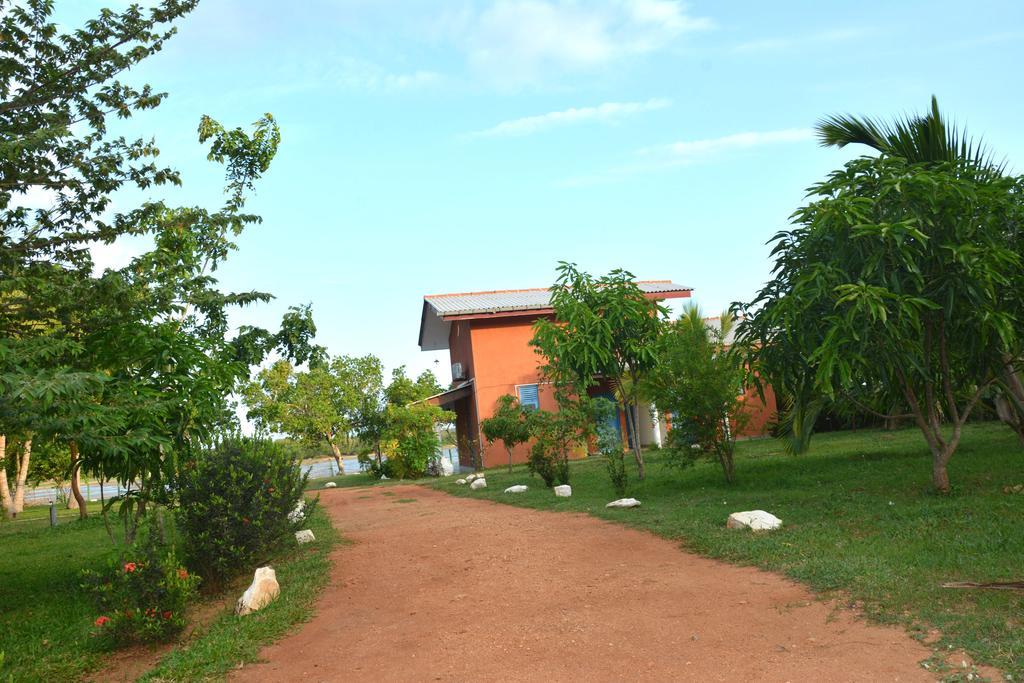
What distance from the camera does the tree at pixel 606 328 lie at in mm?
15289

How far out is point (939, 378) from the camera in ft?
37.7

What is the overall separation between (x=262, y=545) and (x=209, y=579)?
0.61 metres

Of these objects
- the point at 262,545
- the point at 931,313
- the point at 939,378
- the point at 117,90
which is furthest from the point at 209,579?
the point at 939,378

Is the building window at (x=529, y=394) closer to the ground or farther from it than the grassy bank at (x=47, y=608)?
farther from it

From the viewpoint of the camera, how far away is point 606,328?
49.7 ft

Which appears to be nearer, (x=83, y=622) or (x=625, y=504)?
(x=83, y=622)

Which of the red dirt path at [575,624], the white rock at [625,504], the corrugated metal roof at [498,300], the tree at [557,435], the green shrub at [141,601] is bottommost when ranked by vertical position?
the red dirt path at [575,624]

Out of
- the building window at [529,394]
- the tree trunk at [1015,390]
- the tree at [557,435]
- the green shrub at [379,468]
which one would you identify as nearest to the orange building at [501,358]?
the building window at [529,394]

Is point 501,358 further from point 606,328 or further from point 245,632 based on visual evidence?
point 245,632

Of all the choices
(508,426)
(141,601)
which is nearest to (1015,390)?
(141,601)

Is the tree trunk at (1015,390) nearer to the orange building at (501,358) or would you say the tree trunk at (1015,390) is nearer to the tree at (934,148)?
the tree at (934,148)

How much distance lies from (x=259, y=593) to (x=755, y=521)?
5.37 meters

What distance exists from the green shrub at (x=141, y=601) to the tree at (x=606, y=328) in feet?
31.5

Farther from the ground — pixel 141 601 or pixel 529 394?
pixel 529 394
